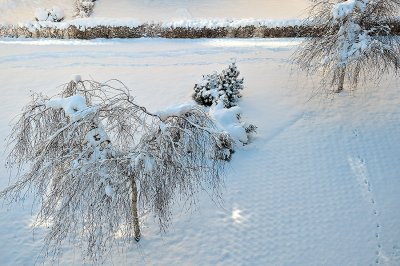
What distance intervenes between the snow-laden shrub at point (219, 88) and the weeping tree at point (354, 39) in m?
2.37

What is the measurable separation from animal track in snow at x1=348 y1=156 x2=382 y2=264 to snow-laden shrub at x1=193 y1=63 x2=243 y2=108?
13.6ft

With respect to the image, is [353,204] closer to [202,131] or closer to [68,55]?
[202,131]

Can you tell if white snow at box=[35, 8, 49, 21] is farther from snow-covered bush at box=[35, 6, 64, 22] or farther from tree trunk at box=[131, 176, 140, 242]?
tree trunk at box=[131, 176, 140, 242]

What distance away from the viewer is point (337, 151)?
523 inches

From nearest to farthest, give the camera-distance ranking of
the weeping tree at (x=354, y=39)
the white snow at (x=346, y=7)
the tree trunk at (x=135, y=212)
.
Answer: the tree trunk at (x=135, y=212), the white snow at (x=346, y=7), the weeping tree at (x=354, y=39)

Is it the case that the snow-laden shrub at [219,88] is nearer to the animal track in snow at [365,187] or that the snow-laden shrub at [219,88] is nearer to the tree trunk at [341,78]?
the tree trunk at [341,78]

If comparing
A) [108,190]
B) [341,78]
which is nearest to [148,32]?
[341,78]

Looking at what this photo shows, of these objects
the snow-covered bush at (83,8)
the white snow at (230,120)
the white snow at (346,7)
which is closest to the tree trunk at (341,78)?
the white snow at (346,7)

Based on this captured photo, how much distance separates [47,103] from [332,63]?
31.3 feet

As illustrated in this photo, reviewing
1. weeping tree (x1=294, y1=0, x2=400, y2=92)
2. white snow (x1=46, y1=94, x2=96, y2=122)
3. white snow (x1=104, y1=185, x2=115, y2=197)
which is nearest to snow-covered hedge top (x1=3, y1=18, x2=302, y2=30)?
weeping tree (x1=294, y1=0, x2=400, y2=92)

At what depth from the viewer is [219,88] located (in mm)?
14445

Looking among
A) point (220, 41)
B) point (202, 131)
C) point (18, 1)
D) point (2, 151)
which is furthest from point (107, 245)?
point (18, 1)

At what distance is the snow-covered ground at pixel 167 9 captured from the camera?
2080cm

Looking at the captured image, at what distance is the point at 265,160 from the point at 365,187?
9.21 ft
